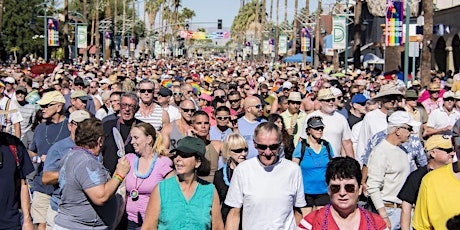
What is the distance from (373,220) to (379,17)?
49.6m

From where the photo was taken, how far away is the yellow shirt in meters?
4.60

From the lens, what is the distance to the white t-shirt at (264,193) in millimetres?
5793

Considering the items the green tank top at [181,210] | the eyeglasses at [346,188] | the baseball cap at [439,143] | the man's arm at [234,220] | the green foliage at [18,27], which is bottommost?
the man's arm at [234,220]

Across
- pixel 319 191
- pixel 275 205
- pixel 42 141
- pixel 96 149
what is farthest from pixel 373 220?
pixel 42 141

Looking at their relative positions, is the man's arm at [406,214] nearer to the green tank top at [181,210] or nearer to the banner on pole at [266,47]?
the green tank top at [181,210]

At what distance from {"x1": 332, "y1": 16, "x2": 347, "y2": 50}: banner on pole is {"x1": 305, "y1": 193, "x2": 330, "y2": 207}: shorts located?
92.3ft

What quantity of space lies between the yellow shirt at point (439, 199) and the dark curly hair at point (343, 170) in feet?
1.33

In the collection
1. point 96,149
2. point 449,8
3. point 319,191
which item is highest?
point 449,8

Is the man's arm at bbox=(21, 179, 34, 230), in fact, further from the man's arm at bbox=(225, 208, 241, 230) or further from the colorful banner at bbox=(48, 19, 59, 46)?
the colorful banner at bbox=(48, 19, 59, 46)

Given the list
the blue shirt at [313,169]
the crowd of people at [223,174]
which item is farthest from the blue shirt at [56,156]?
the blue shirt at [313,169]

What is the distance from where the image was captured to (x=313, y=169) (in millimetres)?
8438

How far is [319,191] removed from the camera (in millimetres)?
8344

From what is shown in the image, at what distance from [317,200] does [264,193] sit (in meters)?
2.63

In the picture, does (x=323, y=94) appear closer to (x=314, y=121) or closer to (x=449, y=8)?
(x=314, y=121)
